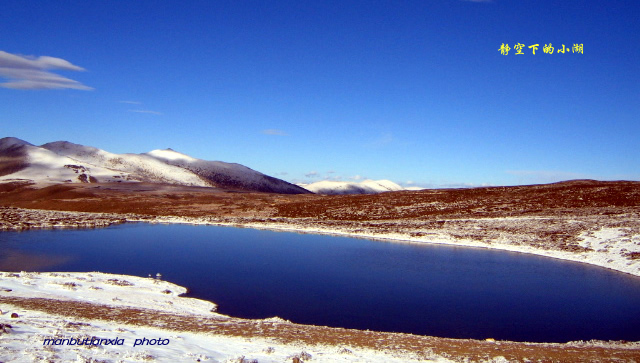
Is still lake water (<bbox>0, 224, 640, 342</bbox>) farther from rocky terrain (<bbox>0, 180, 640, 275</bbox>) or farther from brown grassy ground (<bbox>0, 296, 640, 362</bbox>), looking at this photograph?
rocky terrain (<bbox>0, 180, 640, 275</bbox>)

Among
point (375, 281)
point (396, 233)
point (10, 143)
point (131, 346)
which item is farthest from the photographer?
point (10, 143)

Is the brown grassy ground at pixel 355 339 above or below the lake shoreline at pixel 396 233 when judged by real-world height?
below

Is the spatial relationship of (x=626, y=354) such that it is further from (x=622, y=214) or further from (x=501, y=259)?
(x=622, y=214)

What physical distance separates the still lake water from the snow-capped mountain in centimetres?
9622

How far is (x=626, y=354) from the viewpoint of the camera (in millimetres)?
14000

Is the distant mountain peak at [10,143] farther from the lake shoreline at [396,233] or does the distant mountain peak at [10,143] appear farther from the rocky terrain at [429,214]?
the lake shoreline at [396,233]

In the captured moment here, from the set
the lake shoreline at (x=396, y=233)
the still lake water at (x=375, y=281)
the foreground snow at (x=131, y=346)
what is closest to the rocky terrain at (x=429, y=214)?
the lake shoreline at (x=396, y=233)

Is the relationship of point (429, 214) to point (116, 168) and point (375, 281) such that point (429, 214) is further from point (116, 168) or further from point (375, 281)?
point (116, 168)

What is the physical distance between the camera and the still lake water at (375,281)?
19.8m

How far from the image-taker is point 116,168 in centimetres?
16475

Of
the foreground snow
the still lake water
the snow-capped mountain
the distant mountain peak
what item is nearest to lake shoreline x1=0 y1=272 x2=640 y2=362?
the foreground snow

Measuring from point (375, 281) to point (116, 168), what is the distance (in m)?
162

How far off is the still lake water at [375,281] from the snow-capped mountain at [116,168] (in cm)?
9622

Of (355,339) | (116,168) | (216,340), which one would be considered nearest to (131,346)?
(216,340)
